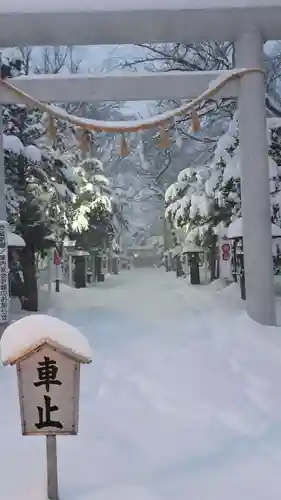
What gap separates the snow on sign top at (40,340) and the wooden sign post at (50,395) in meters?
0.02

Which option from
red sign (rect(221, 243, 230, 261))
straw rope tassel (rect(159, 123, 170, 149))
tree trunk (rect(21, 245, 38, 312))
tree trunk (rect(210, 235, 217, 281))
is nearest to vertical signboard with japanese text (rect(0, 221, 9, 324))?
straw rope tassel (rect(159, 123, 170, 149))

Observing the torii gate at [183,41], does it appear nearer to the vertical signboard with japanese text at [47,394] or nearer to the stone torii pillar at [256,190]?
the stone torii pillar at [256,190]

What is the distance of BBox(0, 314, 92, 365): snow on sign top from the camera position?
301cm

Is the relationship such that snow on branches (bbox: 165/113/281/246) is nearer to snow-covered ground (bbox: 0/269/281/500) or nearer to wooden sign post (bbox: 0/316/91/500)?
snow-covered ground (bbox: 0/269/281/500)

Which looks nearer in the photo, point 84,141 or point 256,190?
point 256,190

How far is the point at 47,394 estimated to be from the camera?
10.3 ft

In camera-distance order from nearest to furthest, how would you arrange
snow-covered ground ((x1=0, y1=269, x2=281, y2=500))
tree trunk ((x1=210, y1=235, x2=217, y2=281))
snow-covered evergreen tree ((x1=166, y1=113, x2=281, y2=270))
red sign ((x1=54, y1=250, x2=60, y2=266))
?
snow-covered ground ((x1=0, y1=269, x2=281, y2=500)), snow-covered evergreen tree ((x1=166, y1=113, x2=281, y2=270)), red sign ((x1=54, y1=250, x2=60, y2=266)), tree trunk ((x1=210, y1=235, x2=217, y2=281))

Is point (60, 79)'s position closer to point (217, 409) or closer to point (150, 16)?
point (150, 16)

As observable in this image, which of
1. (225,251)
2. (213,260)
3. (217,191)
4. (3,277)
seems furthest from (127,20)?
(213,260)

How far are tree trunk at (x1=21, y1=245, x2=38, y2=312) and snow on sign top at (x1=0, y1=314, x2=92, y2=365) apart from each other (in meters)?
9.24

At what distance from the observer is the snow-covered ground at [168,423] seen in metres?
3.39

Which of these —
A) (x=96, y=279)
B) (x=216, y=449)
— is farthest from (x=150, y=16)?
(x=96, y=279)

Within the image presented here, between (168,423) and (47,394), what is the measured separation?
1.72m

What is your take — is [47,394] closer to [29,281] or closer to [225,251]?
[29,281]
